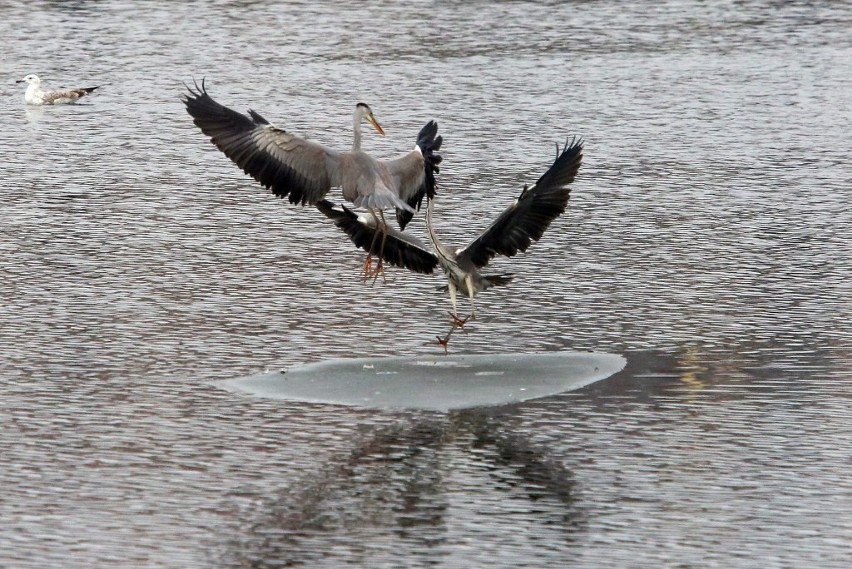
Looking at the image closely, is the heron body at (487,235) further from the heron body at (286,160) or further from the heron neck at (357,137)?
the heron neck at (357,137)

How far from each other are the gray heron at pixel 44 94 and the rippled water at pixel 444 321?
421 millimetres

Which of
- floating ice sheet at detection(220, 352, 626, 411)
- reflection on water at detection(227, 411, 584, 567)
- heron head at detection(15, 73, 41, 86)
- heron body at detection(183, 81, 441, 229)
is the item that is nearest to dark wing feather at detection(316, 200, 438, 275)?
heron body at detection(183, 81, 441, 229)

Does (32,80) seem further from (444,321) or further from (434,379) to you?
(434,379)

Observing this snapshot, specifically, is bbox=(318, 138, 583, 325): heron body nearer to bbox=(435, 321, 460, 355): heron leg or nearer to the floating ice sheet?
bbox=(435, 321, 460, 355): heron leg

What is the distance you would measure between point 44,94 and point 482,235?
10.00m

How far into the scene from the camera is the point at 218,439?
8.45m

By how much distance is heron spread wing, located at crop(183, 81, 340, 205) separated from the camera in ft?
34.4

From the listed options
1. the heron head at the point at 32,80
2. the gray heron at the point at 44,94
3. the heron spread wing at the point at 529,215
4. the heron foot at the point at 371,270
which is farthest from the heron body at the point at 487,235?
the heron head at the point at 32,80

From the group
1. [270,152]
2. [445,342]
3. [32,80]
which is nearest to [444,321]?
[445,342]

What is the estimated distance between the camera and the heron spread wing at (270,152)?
10500 mm

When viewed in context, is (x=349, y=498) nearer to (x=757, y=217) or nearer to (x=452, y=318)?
(x=452, y=318)

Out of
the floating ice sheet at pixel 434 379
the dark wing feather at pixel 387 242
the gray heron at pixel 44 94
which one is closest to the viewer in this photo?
the floating ice sheet at pixel 434 379

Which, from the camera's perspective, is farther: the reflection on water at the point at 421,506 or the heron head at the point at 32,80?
the heron head at the point at 32,80

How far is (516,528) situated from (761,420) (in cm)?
208
